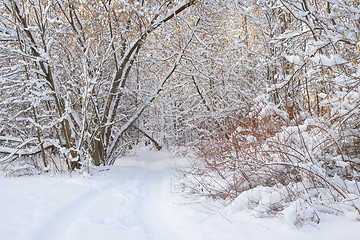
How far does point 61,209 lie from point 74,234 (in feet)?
2.94

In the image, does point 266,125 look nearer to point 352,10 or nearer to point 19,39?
point 352,10

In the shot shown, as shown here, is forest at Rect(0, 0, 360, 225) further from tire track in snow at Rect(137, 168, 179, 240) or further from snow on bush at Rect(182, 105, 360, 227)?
tire track in snow at Rect(137, 168, 179, 240)

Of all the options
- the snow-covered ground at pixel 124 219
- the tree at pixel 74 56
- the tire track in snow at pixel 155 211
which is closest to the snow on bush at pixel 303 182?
the snow-covered ground at pixel 124 219

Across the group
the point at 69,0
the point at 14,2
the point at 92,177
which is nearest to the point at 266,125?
the point at 92,177

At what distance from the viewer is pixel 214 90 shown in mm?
10633

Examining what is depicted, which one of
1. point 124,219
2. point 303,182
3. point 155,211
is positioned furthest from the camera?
point 155,211

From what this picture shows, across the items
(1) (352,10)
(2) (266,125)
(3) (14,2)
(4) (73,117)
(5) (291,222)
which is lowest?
(5) (291,222)

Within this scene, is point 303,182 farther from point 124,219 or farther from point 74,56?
point 74,56

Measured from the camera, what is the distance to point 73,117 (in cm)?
677

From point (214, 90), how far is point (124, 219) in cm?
799

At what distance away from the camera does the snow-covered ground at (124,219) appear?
2434 mm

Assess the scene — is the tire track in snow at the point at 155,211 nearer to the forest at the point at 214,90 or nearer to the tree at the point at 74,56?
the forest at the point at 214,90

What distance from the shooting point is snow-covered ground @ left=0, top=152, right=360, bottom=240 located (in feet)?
7.98

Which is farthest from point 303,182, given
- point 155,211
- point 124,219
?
point 124,219
